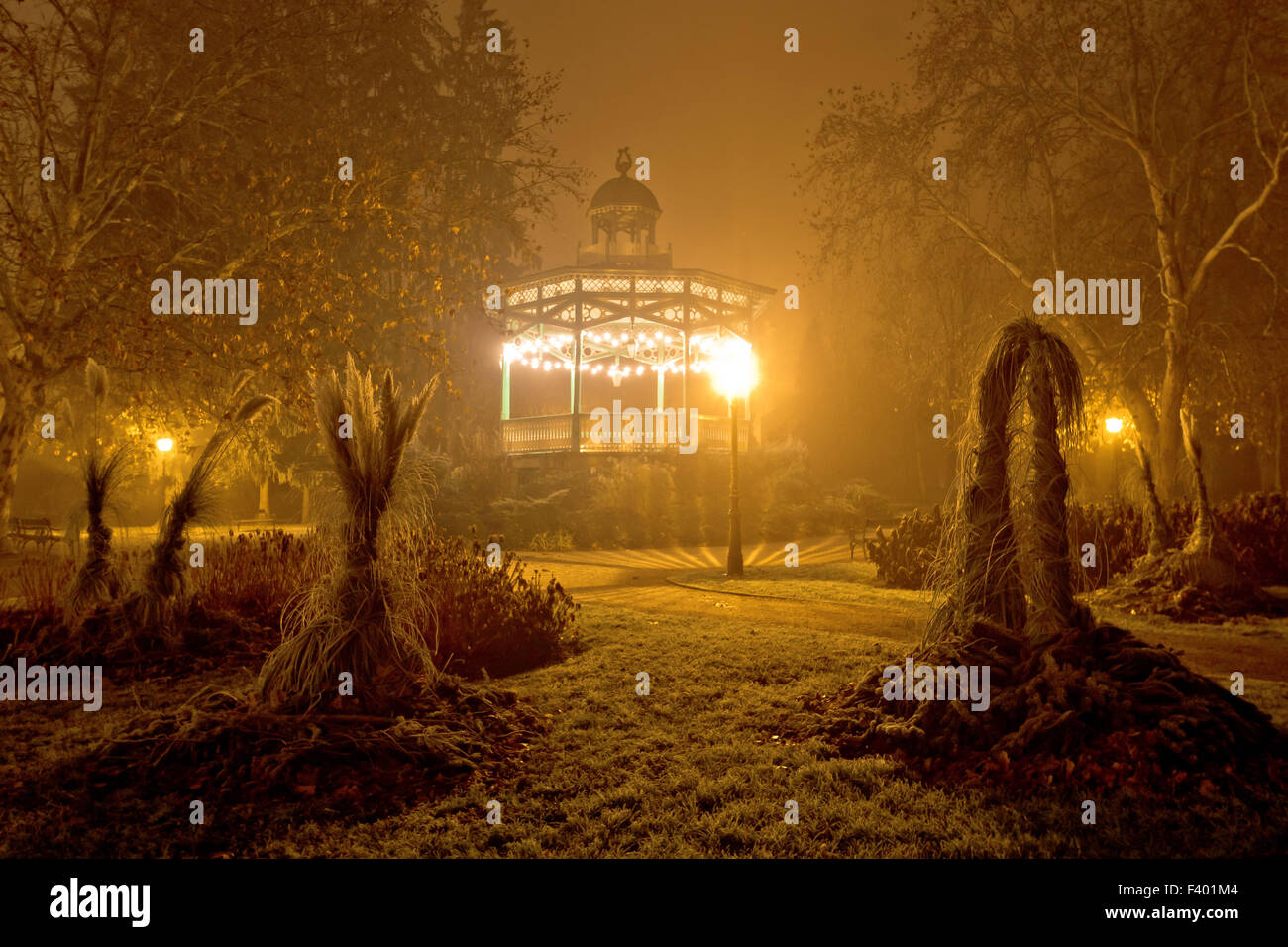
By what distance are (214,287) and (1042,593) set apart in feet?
45.2

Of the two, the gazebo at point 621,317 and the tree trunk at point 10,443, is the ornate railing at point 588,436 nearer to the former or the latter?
the gazebo at point 621,317

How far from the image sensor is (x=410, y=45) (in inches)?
943

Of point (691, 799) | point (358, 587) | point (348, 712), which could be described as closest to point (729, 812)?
point (691, 799)

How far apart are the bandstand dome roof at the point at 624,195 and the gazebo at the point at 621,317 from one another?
0.04 m

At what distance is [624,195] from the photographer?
2859 cm

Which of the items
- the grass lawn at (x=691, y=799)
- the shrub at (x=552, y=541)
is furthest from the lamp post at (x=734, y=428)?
the grass lawn at (x=691, y=799)

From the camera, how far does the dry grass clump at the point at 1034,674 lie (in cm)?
470

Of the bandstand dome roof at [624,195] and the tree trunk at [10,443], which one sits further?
the bandstand dome roof at [624,195]

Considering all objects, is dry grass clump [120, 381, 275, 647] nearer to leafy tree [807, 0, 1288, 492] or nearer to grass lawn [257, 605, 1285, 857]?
grass lawn [257, 605, 1285, 857]

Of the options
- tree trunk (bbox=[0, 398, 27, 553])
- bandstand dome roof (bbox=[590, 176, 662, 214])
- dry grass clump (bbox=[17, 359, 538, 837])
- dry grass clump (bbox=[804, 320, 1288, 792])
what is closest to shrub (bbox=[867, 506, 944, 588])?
dry grass clump (bbox=[804, 320, 1288, 792])

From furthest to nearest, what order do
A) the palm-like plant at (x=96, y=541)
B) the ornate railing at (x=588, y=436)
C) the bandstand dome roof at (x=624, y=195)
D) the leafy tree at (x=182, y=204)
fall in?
the bandstand dome roof at (x=624, y=195)
the ornate railing at (x=588, y=436)
the leafy tree at (x=182, y=204)
the palm-like plant at (x=96, y=541)

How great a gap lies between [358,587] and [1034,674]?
15.3 feet

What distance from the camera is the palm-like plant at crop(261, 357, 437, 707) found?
219 inches
